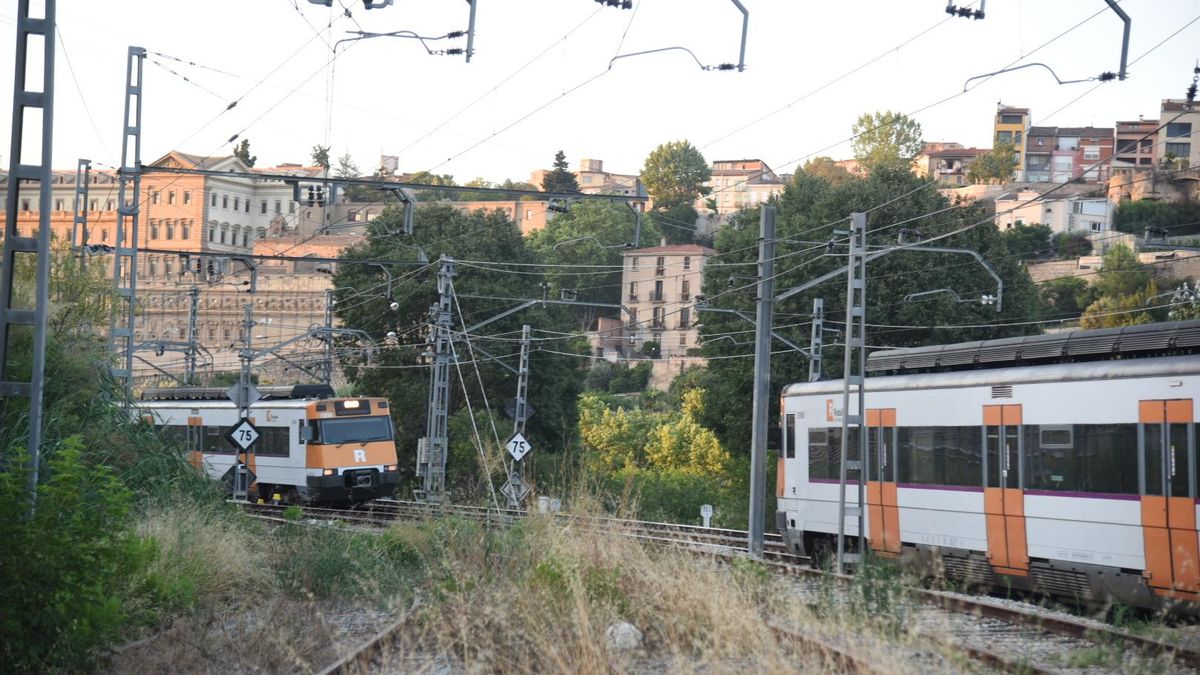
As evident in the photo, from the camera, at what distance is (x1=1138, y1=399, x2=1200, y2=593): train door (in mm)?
14180

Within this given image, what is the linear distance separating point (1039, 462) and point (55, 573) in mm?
10906

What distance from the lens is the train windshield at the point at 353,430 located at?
115ft

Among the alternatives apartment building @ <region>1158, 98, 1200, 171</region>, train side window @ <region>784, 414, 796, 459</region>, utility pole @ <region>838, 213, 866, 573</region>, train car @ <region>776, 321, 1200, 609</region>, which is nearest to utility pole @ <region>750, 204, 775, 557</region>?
train side window @ <region>784, 414, 796, 459</region>

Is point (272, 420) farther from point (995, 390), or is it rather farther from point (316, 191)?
point (995, 390)

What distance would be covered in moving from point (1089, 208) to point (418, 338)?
7954cm

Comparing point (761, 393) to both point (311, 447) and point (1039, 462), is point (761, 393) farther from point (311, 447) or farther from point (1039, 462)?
point (311, 447)

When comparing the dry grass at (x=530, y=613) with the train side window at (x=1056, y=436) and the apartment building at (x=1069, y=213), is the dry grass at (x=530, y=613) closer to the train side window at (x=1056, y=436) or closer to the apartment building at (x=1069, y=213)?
the train side window at (x=1056, y=436)

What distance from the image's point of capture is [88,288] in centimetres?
2891

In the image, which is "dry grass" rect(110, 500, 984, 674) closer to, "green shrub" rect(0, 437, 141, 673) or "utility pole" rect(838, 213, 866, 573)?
"green shrub" rect(0, 437, 141, 673)

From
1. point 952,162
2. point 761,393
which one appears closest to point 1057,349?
point 761,393

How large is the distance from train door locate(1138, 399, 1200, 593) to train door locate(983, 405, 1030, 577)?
7.25ft

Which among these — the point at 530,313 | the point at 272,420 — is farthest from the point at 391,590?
Answer: the point at 530,313

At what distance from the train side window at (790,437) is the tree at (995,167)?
13147cm

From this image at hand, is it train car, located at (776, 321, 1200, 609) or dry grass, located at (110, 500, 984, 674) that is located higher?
train car, located at (776, 321, 1200, 609)
